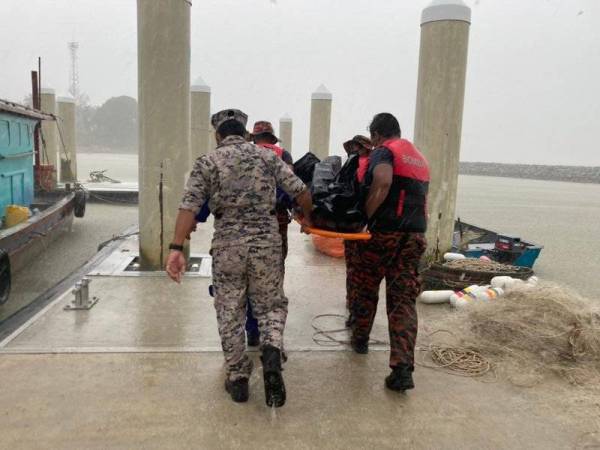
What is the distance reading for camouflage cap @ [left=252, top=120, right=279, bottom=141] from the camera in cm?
407

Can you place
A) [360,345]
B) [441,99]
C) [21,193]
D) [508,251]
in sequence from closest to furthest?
1. [360,345]
2. [441,99]
3. [508,251]
4. [21,193]

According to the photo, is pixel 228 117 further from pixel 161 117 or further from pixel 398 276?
pixel 161 117

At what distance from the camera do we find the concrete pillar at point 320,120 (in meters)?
17.1

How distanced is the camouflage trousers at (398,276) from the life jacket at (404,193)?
0.07m

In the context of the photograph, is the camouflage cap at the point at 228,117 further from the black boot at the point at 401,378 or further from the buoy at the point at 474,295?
the buoy at the point at 474,295

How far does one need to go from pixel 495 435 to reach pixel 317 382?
112 cm

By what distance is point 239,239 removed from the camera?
3078 mm

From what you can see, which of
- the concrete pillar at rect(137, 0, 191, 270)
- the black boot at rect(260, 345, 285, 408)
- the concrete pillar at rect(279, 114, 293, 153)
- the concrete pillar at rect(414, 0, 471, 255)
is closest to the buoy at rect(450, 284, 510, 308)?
the concrete pillar at rect(414, 0, 471, 255)

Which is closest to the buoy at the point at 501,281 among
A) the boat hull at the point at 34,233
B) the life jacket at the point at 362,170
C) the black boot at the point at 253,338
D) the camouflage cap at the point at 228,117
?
the life jacket at the point at 362,170

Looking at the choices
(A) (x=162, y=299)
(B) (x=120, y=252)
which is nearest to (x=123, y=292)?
(A) (x=162, y=299)

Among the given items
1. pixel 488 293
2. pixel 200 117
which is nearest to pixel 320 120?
pixel 200 117

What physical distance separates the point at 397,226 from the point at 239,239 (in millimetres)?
1044

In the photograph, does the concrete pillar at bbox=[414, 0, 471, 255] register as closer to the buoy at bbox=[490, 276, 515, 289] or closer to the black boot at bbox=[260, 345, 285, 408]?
the buoy at bbox=[490, 276, 515, 289]

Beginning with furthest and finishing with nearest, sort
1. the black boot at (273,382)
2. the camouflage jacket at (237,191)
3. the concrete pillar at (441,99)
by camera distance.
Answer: the concrete pillar at (441,99) < the camouflage jacket at (237,191) < the black boot at (273,382)
